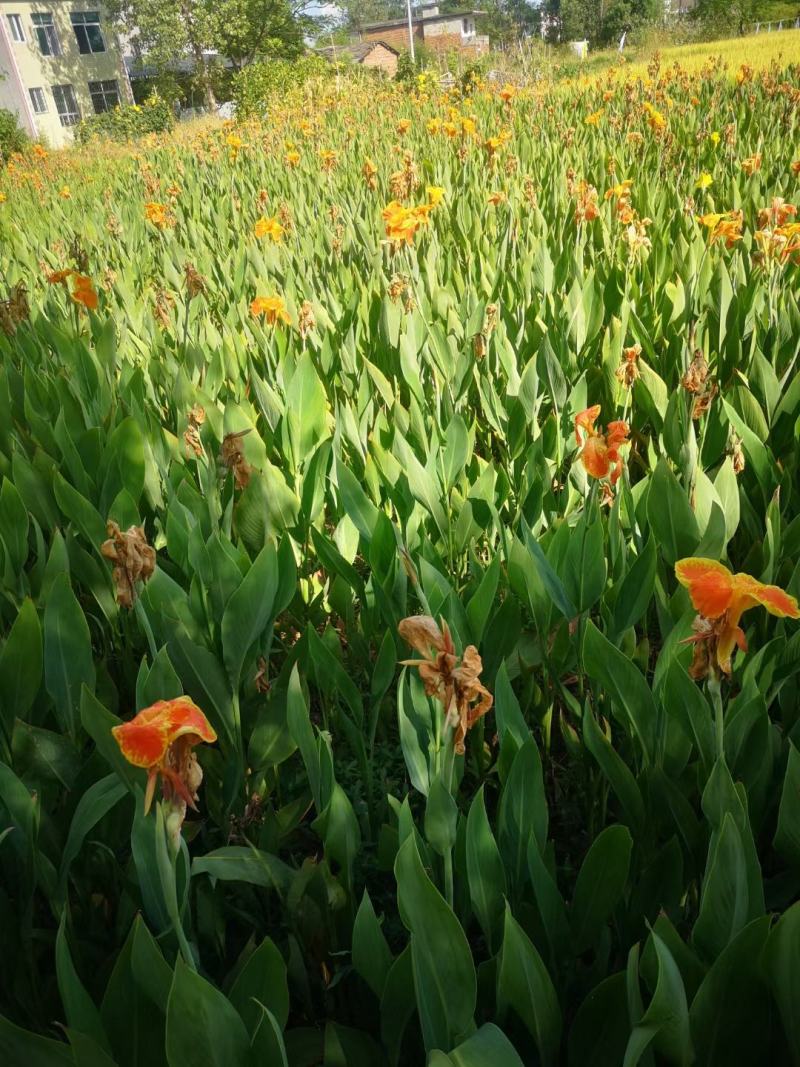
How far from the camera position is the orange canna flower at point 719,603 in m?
0.61

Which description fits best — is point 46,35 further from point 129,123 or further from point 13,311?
point 13,311

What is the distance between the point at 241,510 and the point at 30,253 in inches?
129

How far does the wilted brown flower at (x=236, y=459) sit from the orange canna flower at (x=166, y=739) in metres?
0.73

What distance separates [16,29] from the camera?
1150 inches

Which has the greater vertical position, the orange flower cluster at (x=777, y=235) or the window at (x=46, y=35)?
the window at (x=46, y=35)

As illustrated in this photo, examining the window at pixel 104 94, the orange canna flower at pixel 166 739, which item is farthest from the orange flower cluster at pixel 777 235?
the window at pixel 104 94

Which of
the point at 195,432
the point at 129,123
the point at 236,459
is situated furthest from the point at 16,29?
the point at 236,459

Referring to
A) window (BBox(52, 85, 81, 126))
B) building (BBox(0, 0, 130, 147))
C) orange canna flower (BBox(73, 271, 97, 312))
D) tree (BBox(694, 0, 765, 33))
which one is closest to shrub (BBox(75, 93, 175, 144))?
building (BBox(0, 0, 130, 147))

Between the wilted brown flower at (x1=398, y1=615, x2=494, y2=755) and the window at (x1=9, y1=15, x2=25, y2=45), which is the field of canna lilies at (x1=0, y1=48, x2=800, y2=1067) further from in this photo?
the window at (x1=9, y1=15, x2=25, y2=45)

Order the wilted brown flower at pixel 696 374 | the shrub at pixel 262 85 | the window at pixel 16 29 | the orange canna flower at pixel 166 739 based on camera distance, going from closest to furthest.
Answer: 1. the orange canna flower at pixel 166 739
2. the wilted brown flower at pixel 696 374
3. the shrub at pixel 262 85
4. the window at pixel 16 29

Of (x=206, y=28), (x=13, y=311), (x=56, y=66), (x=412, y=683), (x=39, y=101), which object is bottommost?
(x=412, y=683)

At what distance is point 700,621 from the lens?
680 millimetres

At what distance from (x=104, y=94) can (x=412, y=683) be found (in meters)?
40.3

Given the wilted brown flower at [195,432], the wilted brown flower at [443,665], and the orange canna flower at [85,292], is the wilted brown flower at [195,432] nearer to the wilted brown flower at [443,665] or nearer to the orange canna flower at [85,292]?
the orange canna flower at [85,292]
